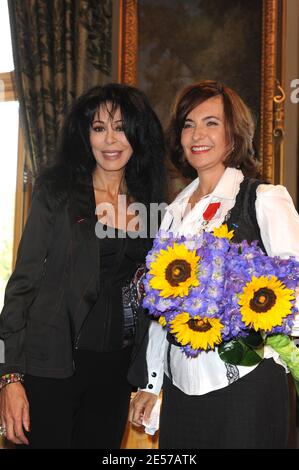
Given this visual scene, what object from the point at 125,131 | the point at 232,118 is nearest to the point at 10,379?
the point at 125,131

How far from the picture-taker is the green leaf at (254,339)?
1.84m

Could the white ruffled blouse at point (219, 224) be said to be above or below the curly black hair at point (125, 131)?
below

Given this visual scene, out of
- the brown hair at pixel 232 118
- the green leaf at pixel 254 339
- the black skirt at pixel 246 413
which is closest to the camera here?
the green leaf at pixel 254 339

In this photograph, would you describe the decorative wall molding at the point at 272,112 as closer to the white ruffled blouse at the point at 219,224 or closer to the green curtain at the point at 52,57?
the green curtain at the point at 52,57

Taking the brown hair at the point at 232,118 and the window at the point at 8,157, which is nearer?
the brown hair at the point at 232,118

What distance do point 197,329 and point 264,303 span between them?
0.69ft

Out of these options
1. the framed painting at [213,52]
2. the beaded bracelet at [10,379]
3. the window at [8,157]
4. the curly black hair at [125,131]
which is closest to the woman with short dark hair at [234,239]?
the curly black hair at [125,131]

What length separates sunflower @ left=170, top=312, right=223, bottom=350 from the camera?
1.76 m

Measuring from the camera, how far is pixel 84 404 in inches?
90.0

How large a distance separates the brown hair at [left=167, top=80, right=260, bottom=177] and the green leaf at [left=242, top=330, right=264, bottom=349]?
75 cm

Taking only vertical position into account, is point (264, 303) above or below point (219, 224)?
below

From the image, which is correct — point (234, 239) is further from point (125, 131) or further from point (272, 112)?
point (272, 112)

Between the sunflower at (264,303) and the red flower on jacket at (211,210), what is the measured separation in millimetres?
526

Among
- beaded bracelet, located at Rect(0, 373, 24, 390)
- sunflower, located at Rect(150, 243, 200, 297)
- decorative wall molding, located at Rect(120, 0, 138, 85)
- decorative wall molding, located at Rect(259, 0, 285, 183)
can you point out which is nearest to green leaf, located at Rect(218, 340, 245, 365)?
sunflower, located at Rect(150, 243, 200, 297)
